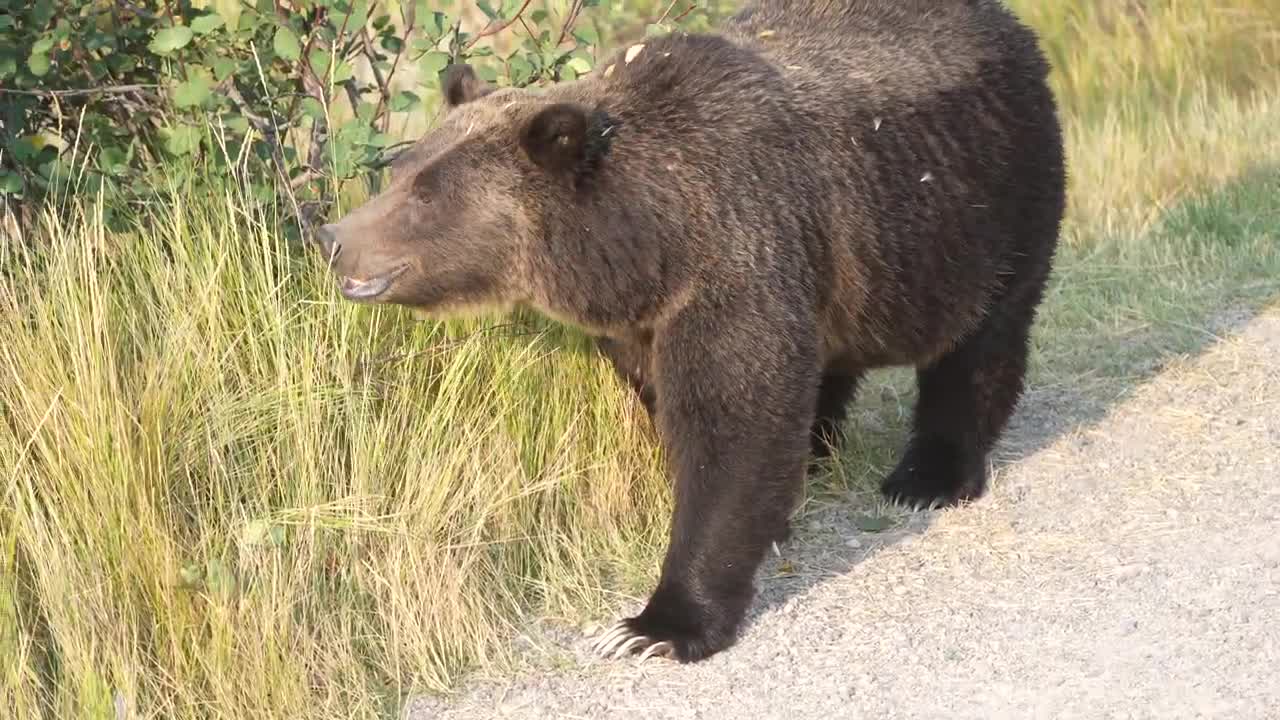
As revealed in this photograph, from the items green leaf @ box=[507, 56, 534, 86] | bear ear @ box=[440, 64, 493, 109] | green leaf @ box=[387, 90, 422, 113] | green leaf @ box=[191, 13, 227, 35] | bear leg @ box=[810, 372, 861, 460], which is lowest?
bear leg @ box=[810, 372, 861, 460]

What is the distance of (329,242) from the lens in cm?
510

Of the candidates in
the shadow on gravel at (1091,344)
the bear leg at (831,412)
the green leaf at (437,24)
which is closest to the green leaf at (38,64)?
the green leaf at (437,24)

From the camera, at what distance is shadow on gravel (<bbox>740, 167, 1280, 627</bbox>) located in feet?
19.7

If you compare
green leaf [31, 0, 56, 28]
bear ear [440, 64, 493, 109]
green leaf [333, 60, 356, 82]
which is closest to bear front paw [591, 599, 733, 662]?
bear ear [440, 64, 493, 109]

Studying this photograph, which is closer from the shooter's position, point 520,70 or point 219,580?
point 219,580

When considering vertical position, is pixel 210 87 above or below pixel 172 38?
below

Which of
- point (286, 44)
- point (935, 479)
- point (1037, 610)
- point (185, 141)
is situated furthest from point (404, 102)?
point (1037, 610)

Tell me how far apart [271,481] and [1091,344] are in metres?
3.89

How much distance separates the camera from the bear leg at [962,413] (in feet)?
20.4

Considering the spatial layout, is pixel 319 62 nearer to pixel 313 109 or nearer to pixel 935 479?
pixel 313 109

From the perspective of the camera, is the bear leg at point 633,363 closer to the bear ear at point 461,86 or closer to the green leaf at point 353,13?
the bear ear at point 461,86

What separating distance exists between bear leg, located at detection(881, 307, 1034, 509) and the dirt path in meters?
0.12

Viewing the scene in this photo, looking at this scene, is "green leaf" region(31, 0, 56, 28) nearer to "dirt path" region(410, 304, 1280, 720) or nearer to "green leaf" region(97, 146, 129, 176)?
"green leaf" region(97, 146, 129, 176)

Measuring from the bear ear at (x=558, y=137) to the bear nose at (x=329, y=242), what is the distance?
1.96 feet
